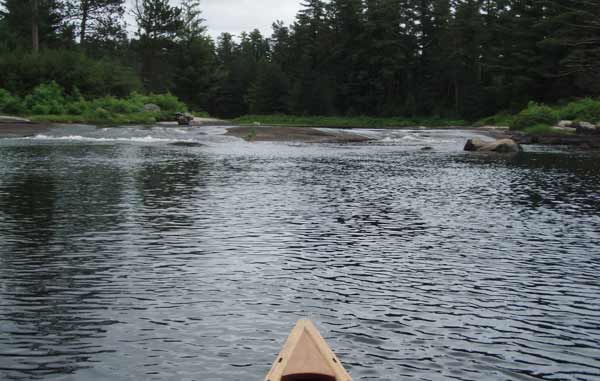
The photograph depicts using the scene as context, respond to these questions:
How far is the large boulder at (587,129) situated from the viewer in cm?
5844

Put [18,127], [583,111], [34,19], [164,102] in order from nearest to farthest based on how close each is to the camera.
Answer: [18,127] < [583,111] < [164,102] < [34,19]

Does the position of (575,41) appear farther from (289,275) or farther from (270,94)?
(289,275)

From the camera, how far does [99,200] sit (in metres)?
23.1

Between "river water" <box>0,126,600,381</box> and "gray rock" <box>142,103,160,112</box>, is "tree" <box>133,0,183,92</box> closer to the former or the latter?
"gray rock" <box>142,103,160,112</box>

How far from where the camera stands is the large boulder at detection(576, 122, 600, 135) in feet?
192

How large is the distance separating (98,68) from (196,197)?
52.7 m

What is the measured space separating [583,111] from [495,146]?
2017 cm

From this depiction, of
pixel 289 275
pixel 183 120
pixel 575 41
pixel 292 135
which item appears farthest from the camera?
pixel 575 41

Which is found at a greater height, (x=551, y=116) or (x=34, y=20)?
(x=34, y=20)

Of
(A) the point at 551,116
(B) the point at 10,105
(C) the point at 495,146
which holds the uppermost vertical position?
(B) the point at 10,105

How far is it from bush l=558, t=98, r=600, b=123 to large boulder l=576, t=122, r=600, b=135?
9.05 ft

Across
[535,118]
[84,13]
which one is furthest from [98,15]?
[535,118]

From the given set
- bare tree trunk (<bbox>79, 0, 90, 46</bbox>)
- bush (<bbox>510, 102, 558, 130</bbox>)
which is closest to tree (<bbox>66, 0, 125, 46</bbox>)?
bare tree trunk (<bbox>79, 0, 90, 46</bbox>)

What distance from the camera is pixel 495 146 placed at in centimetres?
5081
